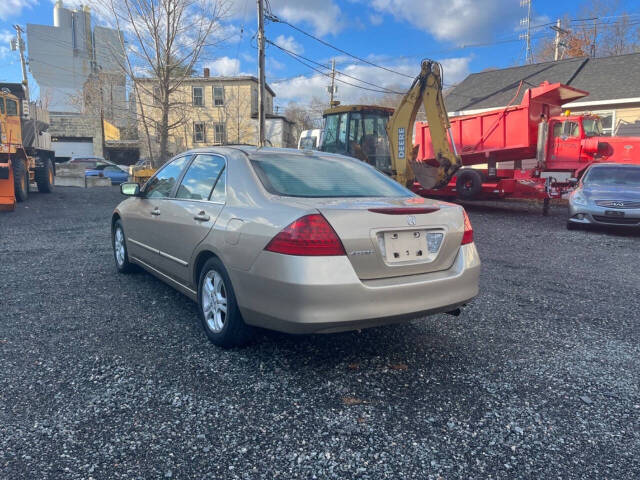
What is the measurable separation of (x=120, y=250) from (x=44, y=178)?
13049 millimetres

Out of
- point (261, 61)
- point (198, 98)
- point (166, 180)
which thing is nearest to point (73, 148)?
point (198, 98)

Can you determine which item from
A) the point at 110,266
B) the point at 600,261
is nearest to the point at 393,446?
the point at 110,266

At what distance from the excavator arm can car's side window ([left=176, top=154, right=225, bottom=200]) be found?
28.9 feet

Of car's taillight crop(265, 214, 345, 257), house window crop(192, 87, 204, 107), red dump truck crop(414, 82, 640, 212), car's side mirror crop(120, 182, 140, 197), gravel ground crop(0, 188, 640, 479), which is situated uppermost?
house window crop(192, 87, 204, 107)

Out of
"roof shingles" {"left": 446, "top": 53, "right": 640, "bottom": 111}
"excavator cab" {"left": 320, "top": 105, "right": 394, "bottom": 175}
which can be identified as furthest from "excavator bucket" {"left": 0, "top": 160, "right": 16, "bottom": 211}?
"roof shingles" {"left": 446, "top": 53, "right": 640, "bottom": 111}

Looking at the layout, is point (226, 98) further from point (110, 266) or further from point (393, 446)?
point (393, 446)

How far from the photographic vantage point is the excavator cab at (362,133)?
13.9m

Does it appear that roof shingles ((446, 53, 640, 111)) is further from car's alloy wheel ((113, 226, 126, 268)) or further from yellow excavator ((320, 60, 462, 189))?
car's alloy wheel ((113, 226, 126, 268))

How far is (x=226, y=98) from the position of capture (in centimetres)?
3878

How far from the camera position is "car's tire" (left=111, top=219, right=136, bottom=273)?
5.44 m

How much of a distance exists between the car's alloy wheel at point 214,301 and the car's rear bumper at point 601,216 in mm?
8643

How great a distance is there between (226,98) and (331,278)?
38729 millimetres

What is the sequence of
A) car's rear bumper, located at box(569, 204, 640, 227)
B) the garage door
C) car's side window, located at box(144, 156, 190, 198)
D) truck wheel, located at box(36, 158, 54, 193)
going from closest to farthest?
1. car's side window, located at box(144, 156, 190, 198)
2. car's rear bumper, located at box(569, 204, 640, 227)
3. truck wheel, located at box(36, 158, 54, 193)
4. the garage door

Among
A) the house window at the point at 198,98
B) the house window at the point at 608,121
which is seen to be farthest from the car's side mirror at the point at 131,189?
the house window at the point at 198,98
